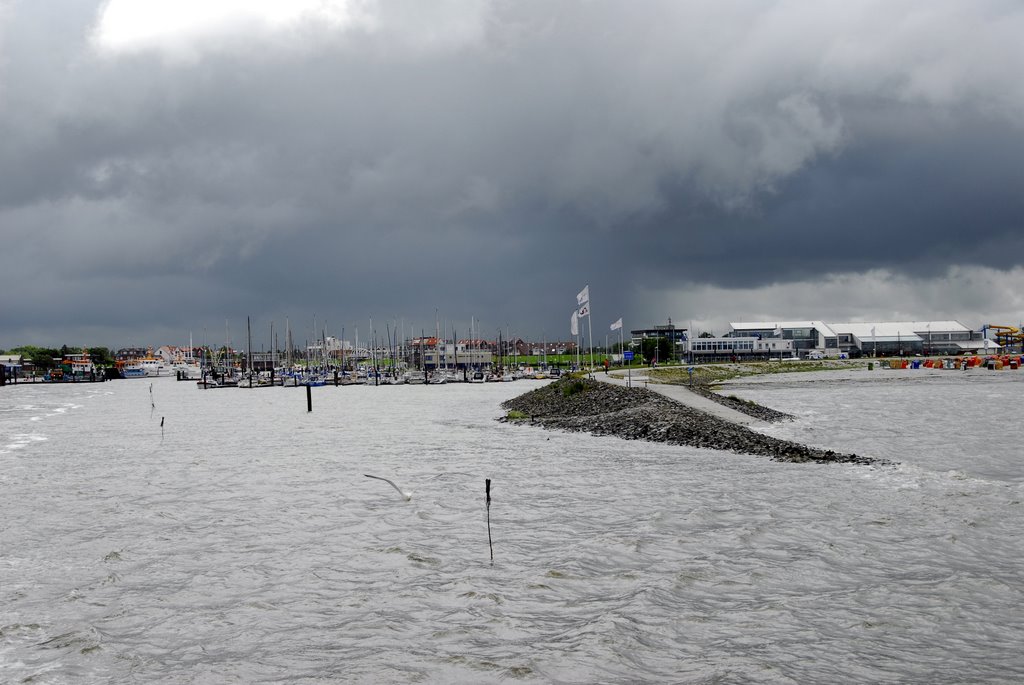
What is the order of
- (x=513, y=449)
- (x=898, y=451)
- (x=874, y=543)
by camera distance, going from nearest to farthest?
(x=874, y=543)
(x=898, y=451)
(x=513, y=449)

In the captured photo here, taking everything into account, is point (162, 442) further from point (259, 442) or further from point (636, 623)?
point (636, 623)

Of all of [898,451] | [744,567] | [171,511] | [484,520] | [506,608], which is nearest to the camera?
[506,608]

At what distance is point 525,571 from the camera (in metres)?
16.4

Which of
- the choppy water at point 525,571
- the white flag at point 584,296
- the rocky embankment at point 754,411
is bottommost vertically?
the choppy water at point 525,571

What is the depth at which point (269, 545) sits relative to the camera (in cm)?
1944

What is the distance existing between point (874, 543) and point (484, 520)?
9637mm

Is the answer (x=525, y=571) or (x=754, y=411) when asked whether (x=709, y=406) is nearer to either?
(x=754, y=411)

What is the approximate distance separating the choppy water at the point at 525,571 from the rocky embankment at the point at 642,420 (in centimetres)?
247

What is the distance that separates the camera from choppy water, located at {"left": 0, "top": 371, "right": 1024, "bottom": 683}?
38.5ft

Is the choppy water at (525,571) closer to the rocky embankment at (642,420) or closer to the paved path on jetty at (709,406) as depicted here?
the rocky embankment at (642,420)

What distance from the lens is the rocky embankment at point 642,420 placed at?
1367 inches

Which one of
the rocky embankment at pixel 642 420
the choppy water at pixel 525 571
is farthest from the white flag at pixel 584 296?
the choppy water at pixel 525 571

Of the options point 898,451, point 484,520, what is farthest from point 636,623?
point 898,451

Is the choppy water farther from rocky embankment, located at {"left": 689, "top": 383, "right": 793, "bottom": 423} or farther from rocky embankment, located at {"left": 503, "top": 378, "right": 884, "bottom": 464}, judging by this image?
rocky embankment, located at {"left": 689, "top": 383, "right": 793, "bottom": 423}
